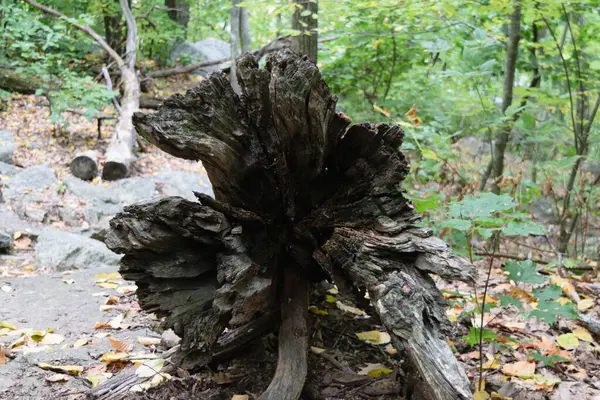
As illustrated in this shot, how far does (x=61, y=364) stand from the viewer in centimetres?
273

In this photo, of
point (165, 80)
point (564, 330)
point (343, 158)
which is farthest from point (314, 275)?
point (165, 80)

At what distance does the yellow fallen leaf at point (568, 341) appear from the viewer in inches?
116

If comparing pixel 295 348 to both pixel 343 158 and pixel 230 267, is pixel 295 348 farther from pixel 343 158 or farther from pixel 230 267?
pixel 343 158

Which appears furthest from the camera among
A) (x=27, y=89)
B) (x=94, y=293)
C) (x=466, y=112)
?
(x=27, y=89)

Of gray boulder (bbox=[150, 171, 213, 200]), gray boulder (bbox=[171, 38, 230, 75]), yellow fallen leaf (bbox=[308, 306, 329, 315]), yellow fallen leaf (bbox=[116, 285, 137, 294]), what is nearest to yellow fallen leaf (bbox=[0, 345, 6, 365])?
yellow fallen leaf (bbox=[116, 285, 137, 294])

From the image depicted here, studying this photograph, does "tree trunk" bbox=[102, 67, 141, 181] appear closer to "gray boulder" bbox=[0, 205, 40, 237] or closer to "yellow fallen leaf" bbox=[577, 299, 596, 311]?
"gray boulder" bbox=[0, 205, 40, 237]

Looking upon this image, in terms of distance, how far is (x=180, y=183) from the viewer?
862 centimetres

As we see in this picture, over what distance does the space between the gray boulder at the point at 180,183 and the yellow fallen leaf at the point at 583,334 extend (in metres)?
6.07

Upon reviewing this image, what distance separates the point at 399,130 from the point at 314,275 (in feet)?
3.07

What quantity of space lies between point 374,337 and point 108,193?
19.4 ft

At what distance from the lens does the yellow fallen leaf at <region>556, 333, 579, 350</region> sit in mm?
2952

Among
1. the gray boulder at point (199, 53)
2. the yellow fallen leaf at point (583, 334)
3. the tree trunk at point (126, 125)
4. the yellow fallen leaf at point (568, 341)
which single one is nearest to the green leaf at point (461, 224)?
the yellow fallen leaf at point (568, 341)

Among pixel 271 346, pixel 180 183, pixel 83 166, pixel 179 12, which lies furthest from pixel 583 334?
pixel 179 12

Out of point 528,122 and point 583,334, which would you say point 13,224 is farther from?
point 583,334
